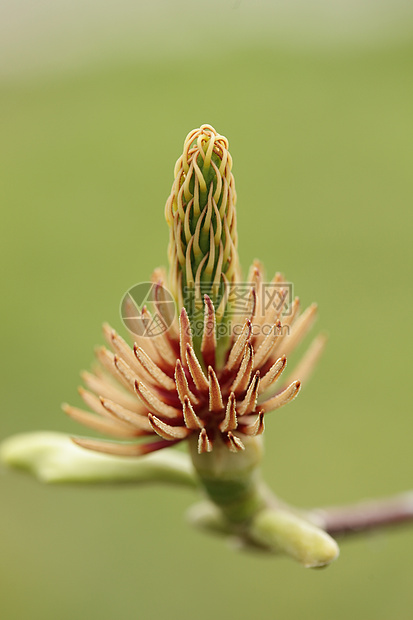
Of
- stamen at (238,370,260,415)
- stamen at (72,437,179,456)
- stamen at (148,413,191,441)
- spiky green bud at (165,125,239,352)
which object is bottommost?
stamen at (72,437,179,456)

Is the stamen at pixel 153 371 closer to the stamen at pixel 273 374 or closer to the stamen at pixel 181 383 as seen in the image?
the stamen at pixel 181 383

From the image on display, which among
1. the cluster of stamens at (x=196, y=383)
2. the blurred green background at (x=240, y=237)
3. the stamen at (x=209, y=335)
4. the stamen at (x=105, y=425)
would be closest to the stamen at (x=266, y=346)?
the cluster of stamens at (x=196, y=383)

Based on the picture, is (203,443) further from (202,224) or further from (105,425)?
(202,224)

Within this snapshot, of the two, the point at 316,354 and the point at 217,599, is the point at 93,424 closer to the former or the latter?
the point at 316,354

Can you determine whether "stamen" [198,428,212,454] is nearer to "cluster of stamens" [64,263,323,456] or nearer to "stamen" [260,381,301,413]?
"cluster of stamens" [64,263,323,456]
